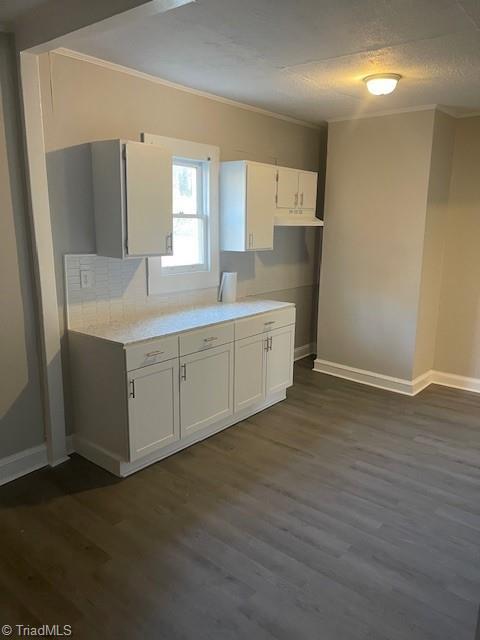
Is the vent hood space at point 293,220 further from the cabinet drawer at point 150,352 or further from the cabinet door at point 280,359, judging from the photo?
the cabinet drawer at point 150,352

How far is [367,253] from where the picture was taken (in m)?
4.55

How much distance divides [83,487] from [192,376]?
0.95 metres

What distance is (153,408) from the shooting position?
9.63ft

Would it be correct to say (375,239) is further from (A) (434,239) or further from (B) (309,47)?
(B) (309,47)

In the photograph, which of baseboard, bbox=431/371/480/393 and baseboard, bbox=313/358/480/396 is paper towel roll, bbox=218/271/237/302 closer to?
baseboard, bbox=313/358/480/396

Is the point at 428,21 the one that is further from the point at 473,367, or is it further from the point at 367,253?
the point at 473,367

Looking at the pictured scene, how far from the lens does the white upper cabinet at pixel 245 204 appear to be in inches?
153

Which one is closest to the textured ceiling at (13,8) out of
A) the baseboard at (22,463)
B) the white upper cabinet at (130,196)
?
the white upper cabinet at (130,196)

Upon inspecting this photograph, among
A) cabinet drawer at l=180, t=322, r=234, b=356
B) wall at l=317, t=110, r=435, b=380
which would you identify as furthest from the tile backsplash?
wall at l=317, t=110, r=435, b=380

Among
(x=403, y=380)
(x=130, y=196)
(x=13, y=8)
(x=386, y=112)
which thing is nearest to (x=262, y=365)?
(x=403, y=380)

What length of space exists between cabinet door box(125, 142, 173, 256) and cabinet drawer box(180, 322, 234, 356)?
0.61 metres

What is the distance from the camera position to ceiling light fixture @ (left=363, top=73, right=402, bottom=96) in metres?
3.10

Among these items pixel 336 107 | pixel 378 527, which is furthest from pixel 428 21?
pixel 378 527

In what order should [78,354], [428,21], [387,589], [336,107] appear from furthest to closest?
[336,107] → [78,354] → [428,21] → [387,589]
